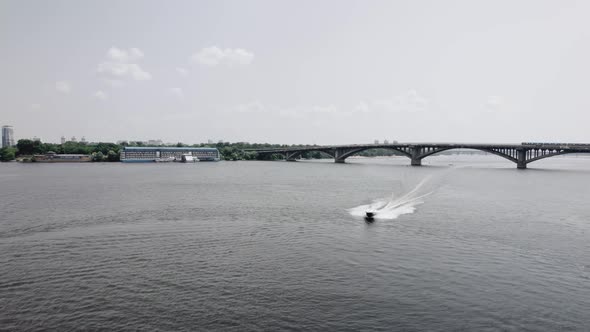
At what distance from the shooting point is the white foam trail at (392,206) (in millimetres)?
47250

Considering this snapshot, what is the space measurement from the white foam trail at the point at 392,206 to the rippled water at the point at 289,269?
1501 millimetres

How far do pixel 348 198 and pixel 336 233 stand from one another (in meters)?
25.2

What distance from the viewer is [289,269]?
2612 centimetres

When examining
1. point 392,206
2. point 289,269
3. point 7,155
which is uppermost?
point 7,155

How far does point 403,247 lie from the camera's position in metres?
32.1

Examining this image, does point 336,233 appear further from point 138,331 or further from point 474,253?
point 138,331

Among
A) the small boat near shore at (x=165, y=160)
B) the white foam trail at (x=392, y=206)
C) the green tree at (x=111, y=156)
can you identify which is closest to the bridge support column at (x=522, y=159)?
Answer: the white foam trail at (x=392, y=206)

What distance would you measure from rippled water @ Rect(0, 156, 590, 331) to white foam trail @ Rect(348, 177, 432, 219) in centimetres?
150

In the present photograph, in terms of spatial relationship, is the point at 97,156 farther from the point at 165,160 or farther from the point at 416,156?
the point at 416,156

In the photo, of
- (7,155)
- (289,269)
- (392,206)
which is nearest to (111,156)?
(7,155)

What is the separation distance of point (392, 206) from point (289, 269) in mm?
30309

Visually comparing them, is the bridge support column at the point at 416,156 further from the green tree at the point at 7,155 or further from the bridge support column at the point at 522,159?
the green tree at the point at 7,155

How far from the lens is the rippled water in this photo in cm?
1922

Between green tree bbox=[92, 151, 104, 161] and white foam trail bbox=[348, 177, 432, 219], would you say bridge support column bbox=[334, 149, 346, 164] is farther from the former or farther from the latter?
white foam trail bbox=[348, 177, 432, 219]
